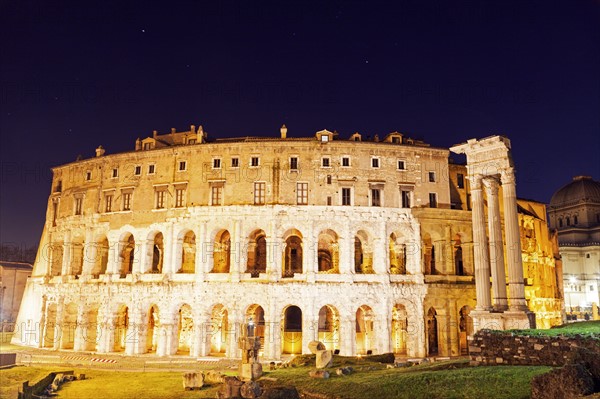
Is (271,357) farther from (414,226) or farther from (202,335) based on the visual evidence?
(414,226)

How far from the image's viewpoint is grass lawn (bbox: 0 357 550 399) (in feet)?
45.0

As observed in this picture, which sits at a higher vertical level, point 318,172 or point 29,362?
point 318,172

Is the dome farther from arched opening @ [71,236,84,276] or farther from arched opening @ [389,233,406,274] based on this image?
arched opening @ [71,236,84,276]

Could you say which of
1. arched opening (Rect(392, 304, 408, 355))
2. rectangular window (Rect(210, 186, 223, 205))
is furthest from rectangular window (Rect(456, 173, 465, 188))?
rectangular window (Rect(210, 186, 223, 205))

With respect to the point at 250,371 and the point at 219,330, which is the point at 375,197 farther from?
the point at 250,371

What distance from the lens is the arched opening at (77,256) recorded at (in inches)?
1578

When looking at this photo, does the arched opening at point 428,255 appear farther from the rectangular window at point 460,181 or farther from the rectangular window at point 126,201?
the rectangular window at point 126,201

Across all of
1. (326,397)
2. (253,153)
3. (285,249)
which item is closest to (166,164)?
(253,153)

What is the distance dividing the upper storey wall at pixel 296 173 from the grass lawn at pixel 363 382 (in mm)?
13194

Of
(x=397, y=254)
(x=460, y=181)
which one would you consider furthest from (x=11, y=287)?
(x=460, y=181)

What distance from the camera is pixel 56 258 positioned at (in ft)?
139

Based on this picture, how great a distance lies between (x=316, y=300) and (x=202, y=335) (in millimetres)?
7949

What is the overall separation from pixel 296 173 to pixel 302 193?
145 centimetres

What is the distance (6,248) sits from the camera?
69812mm
